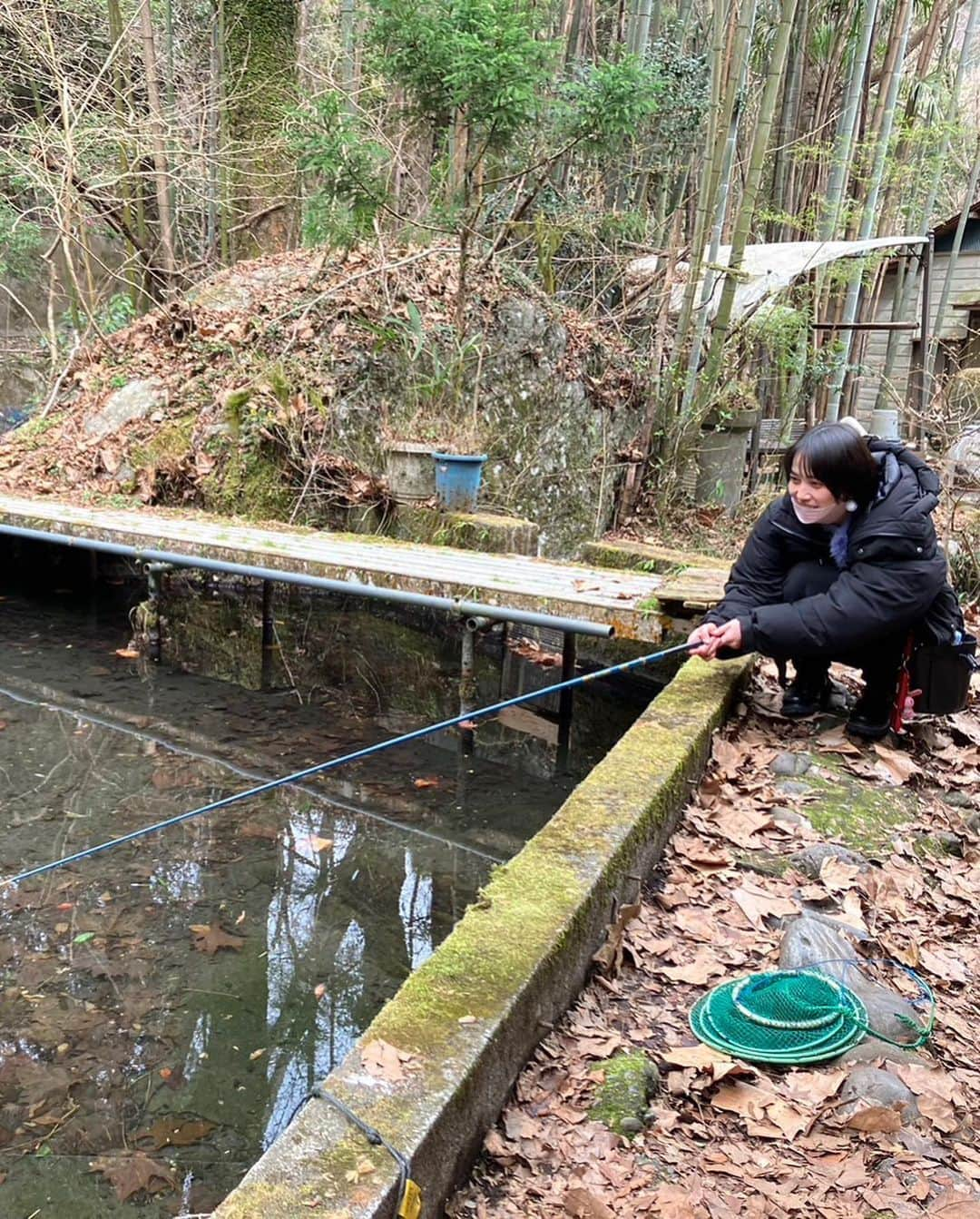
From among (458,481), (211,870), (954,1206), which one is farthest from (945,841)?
(458,481)

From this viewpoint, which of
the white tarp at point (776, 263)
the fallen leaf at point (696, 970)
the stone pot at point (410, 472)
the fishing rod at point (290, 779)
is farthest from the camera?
the white tarp at point (776, 263)

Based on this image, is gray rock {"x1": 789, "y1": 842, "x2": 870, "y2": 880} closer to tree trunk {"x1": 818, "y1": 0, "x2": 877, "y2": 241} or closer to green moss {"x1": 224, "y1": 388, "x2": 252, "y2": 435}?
green moss {"x1": 224, "y1": 388, "x2": 252, "y2": 435}

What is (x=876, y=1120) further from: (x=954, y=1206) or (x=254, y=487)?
(x=254, y=487)

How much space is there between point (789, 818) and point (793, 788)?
0.73ft

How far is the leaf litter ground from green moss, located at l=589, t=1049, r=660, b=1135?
2cm

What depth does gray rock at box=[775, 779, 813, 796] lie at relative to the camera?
3.17 meters

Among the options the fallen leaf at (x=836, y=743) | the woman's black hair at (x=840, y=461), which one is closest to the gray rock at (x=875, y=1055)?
the fallen leaf at (x=836, y=743)

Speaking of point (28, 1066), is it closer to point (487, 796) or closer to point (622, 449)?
point (487, 796)

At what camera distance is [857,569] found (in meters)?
3.19

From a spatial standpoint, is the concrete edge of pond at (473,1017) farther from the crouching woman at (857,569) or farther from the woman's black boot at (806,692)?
the woman's black boot at (806,692)

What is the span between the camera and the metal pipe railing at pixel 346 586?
4832mm

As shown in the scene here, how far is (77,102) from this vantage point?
9.62m

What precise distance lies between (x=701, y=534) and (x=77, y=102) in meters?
7.91

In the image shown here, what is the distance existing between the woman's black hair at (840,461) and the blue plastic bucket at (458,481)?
416cm
